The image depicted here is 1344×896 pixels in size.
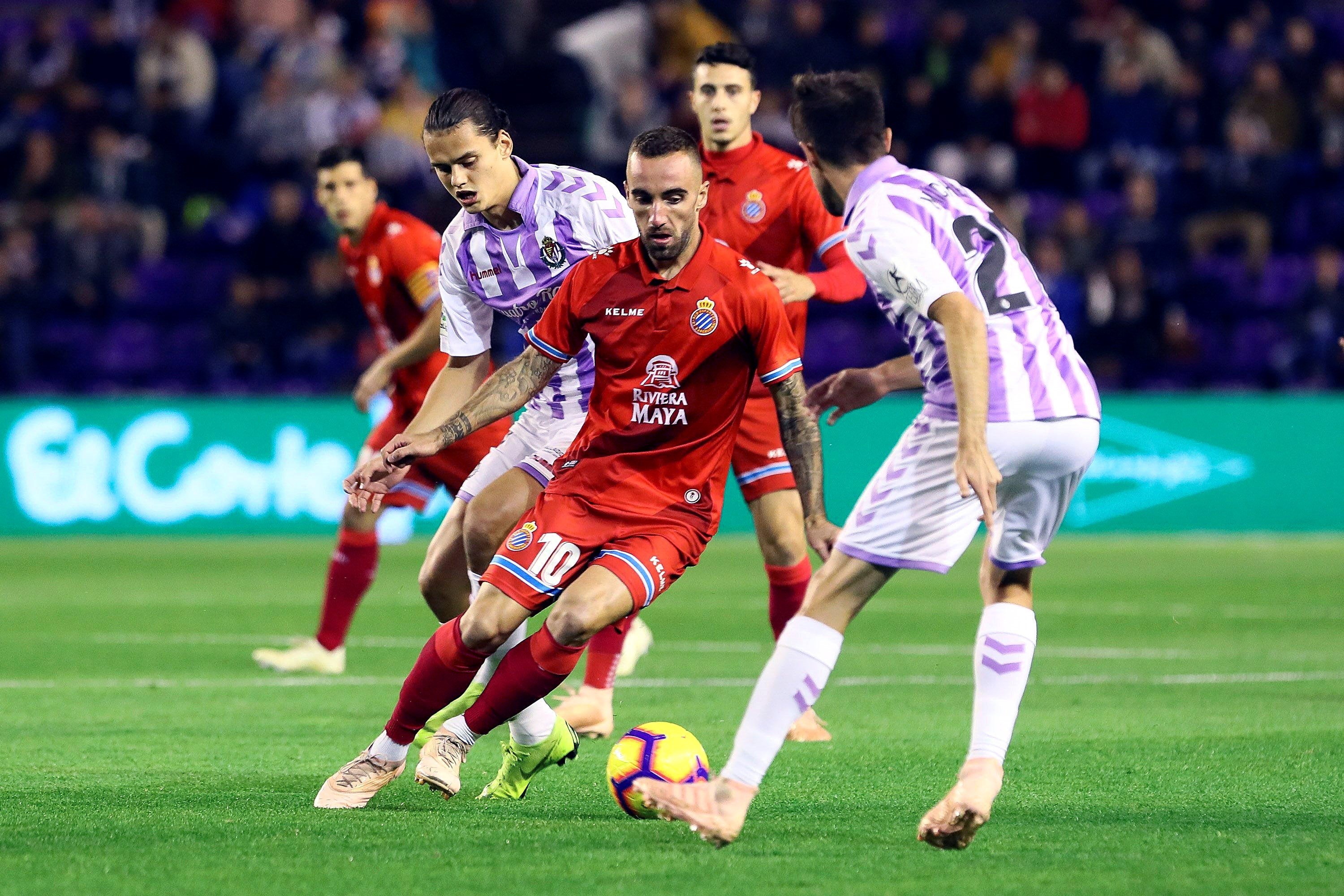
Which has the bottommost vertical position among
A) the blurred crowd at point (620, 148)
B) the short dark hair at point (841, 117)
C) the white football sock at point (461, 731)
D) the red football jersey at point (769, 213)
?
the blurred crowd at point (620, 148)

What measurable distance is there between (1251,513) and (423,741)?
12.0 metres

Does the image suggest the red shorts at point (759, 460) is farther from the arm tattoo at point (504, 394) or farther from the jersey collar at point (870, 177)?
the jersey collar at point (870, 177)

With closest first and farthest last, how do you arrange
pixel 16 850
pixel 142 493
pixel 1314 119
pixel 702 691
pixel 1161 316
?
pixel 16 850 → pixel 702 691 → pixel 142 493 → pixel 1161 316 → pixel 1314 119

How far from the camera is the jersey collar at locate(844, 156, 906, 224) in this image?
516 cm

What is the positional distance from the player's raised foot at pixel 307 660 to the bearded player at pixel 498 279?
254 centimetres

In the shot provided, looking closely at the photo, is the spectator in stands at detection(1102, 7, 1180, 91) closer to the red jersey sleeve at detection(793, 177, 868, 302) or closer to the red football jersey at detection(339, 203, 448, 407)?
the red football jersey at detection(339, 203, 448, 407)

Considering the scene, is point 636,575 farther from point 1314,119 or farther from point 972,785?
point 1314,119

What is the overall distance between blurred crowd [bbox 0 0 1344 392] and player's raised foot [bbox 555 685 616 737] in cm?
1032

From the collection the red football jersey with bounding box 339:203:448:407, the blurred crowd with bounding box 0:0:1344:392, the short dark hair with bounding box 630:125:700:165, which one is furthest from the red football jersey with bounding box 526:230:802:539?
the blurred crowd with bounding box 0:0:1344:392

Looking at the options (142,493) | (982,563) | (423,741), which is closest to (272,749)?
(423,741)

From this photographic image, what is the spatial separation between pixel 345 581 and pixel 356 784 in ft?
12.3

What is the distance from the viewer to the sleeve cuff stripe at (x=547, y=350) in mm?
5613

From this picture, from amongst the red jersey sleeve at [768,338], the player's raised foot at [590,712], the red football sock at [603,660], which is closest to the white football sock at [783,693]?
the red jersey sleeve at [768,338]

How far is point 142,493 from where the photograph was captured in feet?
53.4
